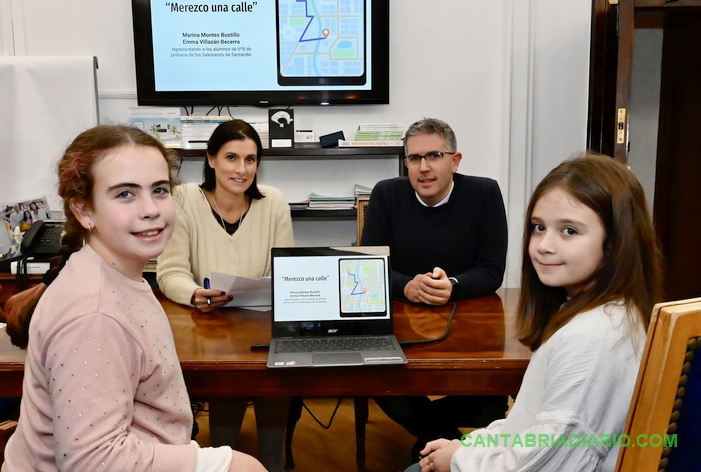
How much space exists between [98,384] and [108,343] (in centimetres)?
7

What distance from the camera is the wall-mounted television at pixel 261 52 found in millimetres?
3096

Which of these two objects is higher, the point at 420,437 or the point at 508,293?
the point at 508,293

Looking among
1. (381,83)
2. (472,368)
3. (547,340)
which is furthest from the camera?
(381,83)

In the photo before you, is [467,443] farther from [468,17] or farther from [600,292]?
[468,17]

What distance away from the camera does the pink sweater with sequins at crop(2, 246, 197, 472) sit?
0.85 meters

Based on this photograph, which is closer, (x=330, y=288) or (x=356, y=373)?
(x=356, y=373)

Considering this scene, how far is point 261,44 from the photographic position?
3.14 m

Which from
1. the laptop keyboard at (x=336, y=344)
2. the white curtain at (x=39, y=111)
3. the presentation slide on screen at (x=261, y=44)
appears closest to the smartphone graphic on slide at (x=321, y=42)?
the presentation slide on screen at (x=261, y=44)

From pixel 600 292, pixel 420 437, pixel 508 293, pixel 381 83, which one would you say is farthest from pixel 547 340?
pixel 381 83

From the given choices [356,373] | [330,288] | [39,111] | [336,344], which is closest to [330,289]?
[330,288]

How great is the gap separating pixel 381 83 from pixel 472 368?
7.40 ft

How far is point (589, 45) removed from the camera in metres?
3.21

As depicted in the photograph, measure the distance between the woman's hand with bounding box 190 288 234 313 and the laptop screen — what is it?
11.8 inches

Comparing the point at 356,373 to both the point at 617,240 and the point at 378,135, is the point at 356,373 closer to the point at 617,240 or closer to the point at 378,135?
the point at 617,240
